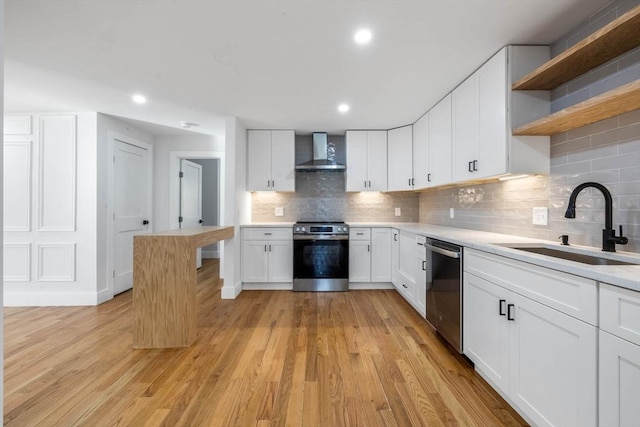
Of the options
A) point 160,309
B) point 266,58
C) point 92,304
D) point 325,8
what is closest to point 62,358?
point 160,309

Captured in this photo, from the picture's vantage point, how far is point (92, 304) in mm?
3475

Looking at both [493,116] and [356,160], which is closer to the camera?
[493,116]

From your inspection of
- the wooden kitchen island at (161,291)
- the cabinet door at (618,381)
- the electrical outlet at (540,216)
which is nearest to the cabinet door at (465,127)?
the electrical outlet at (540,216)

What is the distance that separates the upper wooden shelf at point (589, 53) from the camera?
1343 mm

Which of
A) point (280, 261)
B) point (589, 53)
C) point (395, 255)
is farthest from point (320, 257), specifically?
point (589, 53)

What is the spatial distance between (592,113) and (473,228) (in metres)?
1.59

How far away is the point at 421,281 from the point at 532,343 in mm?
1458

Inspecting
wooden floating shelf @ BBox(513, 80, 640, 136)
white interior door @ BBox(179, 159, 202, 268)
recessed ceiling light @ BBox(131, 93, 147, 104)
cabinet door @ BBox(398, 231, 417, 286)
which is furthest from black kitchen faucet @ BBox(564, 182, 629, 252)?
white interior door @ BBox(179, 159, 202, 268)

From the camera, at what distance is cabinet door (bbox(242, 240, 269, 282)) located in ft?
13.1

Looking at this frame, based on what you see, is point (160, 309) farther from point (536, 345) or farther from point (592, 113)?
point (592, 113)

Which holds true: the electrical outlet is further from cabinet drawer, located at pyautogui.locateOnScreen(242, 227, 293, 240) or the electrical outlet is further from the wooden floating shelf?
cabinet drawer, located at pyautogui.locateOnScreen(242, 227, 293, 240)

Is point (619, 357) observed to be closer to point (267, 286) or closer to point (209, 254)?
point (267, 286)

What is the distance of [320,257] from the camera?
3920 millimetres

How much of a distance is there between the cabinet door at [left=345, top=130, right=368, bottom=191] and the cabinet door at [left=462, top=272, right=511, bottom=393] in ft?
7.88
